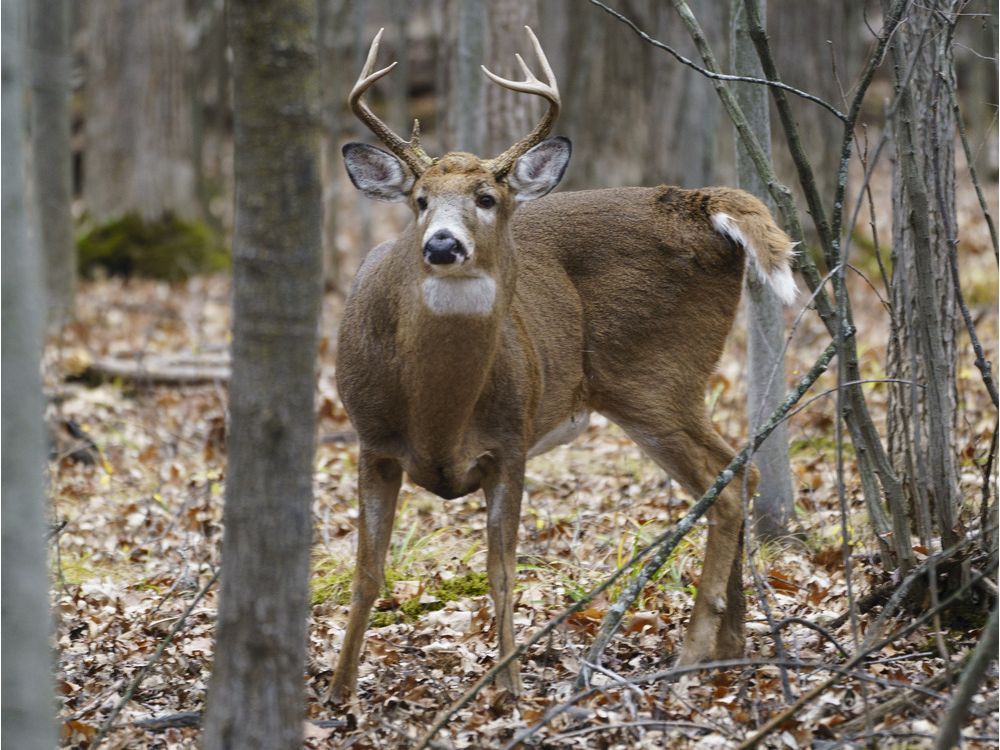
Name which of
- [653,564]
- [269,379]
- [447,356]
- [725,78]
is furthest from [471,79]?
[269,379]

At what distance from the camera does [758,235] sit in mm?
5121

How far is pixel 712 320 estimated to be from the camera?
5461 millimetres

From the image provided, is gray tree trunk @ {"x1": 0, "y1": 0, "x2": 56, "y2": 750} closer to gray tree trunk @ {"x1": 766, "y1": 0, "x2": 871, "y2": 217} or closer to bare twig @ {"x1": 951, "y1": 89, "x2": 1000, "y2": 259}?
bare twig @ {"x1": 951, "y1": 89, "x2": 1000, "y2": 259}

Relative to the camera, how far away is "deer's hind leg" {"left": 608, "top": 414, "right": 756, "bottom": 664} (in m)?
4.93

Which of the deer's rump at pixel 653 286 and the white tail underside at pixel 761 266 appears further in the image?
the deer's rump at pixel 653 286

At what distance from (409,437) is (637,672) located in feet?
4.00

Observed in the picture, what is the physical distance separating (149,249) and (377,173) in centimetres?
1112

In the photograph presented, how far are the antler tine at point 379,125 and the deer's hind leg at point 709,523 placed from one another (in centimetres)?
142

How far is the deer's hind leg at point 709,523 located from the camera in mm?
4926

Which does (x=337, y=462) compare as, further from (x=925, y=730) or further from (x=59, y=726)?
(x=925, y=730)

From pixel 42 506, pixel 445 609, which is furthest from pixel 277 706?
pixel 445 609

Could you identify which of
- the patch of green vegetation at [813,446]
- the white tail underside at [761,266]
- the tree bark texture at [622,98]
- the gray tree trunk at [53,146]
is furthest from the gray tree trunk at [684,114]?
the white tail underside at [761,266]

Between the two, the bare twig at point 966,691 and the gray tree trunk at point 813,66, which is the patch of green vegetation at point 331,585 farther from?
the gray tree trunk at point 813,66

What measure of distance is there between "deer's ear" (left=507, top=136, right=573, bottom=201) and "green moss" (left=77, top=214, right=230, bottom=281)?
1088cm
